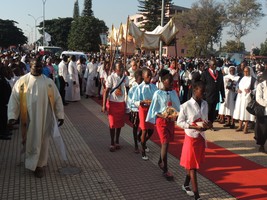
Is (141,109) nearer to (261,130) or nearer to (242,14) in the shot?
(261,130)

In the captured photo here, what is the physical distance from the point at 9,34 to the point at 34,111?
7234 centimetres

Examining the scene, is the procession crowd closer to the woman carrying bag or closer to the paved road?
the woman carrying bag

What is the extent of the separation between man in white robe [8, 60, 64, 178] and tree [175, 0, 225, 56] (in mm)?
48227

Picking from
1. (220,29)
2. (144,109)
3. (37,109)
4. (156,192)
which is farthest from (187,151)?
(220,29)

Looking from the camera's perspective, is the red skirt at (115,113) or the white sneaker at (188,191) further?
the red skirt at (115,113)

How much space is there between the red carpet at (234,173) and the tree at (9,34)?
69.2 metres

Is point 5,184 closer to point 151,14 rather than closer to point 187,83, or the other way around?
point 187,83

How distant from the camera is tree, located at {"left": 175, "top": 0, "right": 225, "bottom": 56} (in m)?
51.3

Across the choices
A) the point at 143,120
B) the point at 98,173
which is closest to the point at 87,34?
the point at 143,120

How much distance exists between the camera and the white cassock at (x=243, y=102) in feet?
29.6

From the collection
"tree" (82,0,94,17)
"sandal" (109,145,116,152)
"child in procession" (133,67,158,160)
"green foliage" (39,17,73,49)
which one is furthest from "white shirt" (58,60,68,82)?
"green foliage" (39,17,73,49)

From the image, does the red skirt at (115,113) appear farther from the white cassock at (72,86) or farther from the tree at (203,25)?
the tree at (203,25)

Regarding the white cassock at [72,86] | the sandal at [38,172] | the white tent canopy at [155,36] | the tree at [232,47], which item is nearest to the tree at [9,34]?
the tree at [232,47]

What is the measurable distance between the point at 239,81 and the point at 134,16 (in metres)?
96.9
